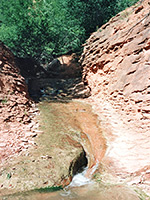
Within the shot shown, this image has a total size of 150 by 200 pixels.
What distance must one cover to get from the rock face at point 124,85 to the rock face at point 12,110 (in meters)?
2.55

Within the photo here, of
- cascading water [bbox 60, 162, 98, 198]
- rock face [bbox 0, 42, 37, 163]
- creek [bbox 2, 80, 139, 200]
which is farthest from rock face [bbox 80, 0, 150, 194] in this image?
rock face [bbox 0, 42, 37, 163]

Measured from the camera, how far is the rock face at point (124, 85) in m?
4.90

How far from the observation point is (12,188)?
11.6ft

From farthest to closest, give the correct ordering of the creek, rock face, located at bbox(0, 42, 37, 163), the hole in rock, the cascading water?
rock face, located at bbox(0, 42, 37, 163) → the hole in rock → the cascading water → the creek

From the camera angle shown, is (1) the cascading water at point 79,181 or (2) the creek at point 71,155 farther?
(1) the cascading water at point 79,181

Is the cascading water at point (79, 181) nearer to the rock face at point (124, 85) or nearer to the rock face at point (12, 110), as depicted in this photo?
the rock face at point (124, 85)

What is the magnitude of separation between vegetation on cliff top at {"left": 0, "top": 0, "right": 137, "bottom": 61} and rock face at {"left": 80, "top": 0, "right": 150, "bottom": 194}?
266cm

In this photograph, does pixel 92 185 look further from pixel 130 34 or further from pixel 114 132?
pixel 130 34

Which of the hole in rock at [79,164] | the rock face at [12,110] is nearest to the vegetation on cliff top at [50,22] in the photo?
the rock face at [12,110]

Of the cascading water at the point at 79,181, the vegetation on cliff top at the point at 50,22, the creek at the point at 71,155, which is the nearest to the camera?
the creek at the point at 71,155

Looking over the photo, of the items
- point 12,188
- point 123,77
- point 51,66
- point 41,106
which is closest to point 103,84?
point 123,77

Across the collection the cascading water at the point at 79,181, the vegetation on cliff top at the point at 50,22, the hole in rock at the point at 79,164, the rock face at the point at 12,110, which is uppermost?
the vegetation on cliff top at the point at 50,22

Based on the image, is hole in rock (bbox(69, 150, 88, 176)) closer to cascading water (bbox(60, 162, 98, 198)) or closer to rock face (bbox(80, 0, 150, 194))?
cascading water (bbox(60, 162, 98, 198))

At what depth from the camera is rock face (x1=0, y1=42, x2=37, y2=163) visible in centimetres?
486
